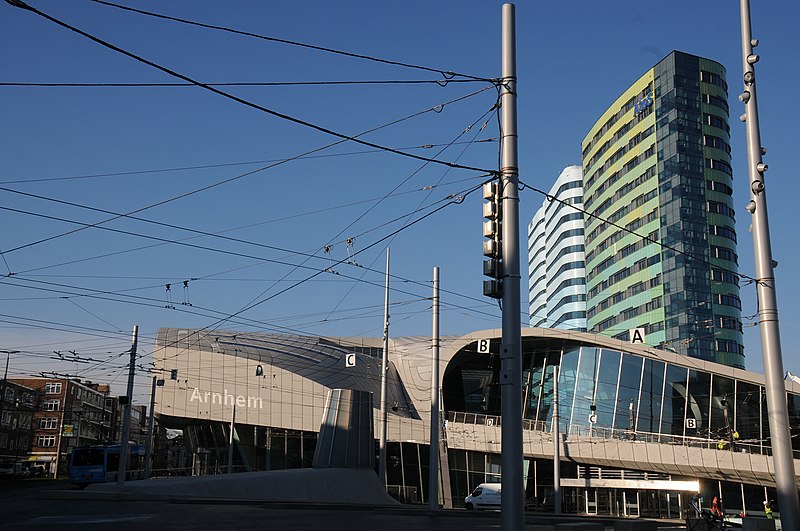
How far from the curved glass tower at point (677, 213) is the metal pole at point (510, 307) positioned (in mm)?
82865

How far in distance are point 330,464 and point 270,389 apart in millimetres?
30144

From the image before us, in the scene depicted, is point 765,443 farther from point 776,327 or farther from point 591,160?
point 591,160

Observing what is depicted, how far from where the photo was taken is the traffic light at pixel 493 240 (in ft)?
41.1

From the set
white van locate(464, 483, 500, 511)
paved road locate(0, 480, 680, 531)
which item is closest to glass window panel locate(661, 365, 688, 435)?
white van locate(464, 483, 500, 511)

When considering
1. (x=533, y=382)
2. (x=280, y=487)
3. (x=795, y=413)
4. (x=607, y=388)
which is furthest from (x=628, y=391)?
(x=280, y=487)

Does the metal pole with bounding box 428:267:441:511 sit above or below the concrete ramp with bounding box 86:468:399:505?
above

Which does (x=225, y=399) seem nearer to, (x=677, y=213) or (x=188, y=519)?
(x=188, y=519)

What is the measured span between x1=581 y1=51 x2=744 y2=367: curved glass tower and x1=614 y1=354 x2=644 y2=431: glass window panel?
119ft

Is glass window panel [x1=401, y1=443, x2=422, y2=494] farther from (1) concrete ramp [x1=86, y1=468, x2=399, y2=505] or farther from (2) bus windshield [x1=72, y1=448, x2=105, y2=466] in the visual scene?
(1) concrete ramp [x1=86, y1=468, x2=399, y2=505]

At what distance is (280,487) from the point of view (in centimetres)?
3056

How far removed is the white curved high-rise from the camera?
139375 mm

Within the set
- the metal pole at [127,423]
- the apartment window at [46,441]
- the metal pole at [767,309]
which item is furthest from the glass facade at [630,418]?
the apartment window at [46,441]

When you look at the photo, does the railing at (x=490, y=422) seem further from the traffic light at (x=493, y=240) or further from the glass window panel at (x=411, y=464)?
the traffic light at (x=493, y=240)

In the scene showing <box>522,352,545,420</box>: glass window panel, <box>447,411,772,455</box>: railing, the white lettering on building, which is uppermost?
<box>522,352,545,420</box>: glass window panel
